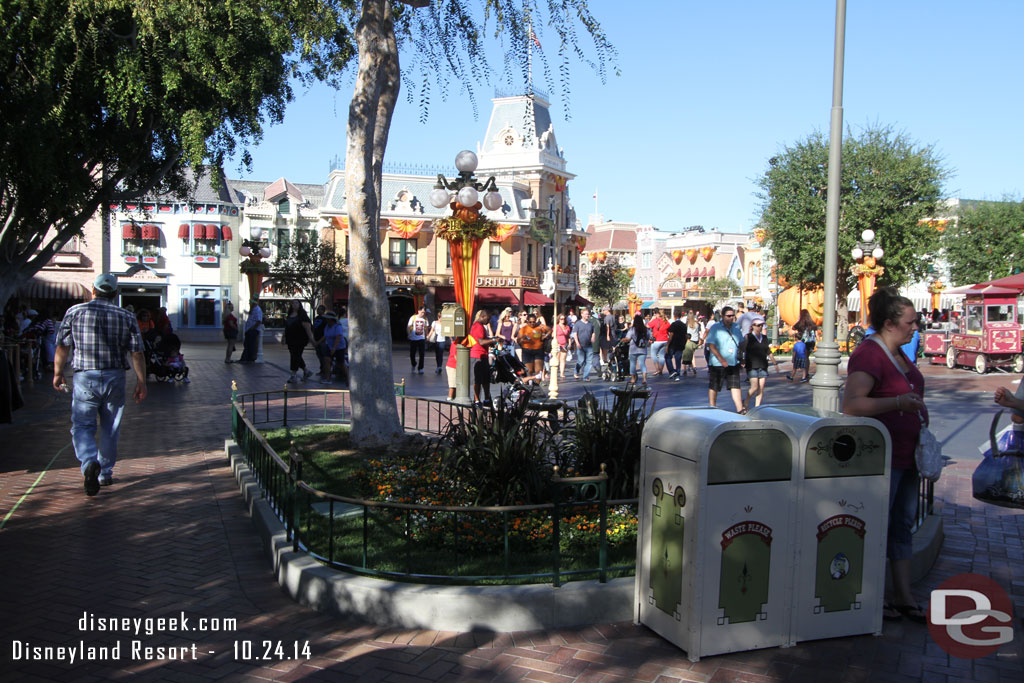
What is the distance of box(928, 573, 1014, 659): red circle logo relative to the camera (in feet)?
13.9

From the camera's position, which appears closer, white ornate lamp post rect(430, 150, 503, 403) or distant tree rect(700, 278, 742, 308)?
white ornate lamp post rect(430, 150, 503, 403)

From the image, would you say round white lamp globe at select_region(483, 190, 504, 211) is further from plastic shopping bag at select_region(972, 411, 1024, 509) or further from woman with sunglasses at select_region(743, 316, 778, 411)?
plastic shopping bag at select_region(972, 411, 1024, 509)

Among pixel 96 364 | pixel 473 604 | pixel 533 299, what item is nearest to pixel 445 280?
pixel 533 299

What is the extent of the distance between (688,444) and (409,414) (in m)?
8.38

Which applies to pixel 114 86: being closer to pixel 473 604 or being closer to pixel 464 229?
pixel 464 229

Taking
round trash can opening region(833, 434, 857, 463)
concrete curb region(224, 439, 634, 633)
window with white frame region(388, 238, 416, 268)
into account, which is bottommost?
concrete curb region(224, 439, 634, 633)

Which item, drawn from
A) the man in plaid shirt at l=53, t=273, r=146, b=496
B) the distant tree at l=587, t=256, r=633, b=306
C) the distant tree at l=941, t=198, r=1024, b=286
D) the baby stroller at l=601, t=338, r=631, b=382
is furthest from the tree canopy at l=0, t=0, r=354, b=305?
the distant tree at l=587, t=256, r=633, b=306

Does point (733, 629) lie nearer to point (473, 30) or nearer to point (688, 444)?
point (688, 444)

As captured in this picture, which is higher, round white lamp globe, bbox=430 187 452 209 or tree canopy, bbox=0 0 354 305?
tree canopy, bbox=0 0 354 305

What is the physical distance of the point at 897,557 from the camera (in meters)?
4.54

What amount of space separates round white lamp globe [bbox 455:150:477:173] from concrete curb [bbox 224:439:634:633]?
331 inches

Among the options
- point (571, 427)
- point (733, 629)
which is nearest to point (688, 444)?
point (733, 629)

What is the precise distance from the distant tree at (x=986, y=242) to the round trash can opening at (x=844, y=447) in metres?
46.0

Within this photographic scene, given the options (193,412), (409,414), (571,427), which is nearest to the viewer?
(571,427)
